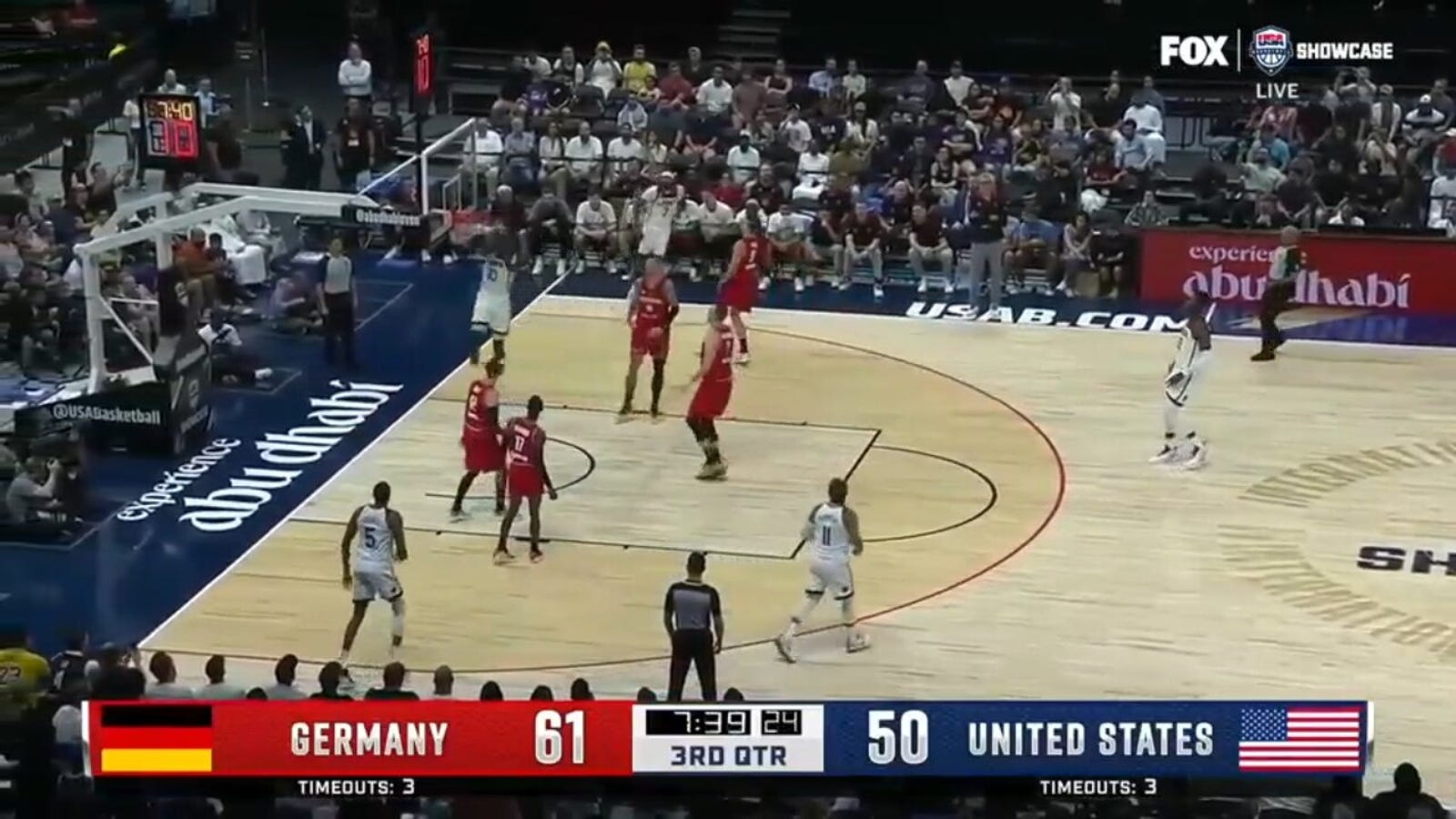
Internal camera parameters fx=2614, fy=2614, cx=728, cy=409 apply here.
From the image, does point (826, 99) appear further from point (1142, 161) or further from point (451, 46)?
point (451, 46)

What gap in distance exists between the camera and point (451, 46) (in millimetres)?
40625

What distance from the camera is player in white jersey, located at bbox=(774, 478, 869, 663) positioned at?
20.8m

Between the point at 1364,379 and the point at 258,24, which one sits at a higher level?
the point at 258,24

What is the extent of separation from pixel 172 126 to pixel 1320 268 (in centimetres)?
1371

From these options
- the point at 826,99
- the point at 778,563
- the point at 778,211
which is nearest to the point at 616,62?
the point at 826,99

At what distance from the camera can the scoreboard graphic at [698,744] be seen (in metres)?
16.7

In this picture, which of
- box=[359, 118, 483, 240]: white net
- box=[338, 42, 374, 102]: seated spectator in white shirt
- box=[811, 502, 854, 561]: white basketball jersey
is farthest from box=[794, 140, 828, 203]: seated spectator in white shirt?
box=[811, 502, 854, 561]: white basketball jersey

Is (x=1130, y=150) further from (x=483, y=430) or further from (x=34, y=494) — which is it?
(x=34, y=494)

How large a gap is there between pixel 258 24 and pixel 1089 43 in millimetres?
13597

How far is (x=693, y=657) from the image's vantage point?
1992cm

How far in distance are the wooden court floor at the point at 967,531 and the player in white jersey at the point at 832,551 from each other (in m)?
0.39

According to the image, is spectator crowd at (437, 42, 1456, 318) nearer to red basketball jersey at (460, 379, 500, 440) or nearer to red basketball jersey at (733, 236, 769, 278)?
red basketball jersey at (733, 236, 769, 278)

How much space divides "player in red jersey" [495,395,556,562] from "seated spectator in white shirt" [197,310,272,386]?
5961 millimetres

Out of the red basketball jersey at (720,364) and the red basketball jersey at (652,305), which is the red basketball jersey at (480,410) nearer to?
the red basketball jersey at (720,364)
